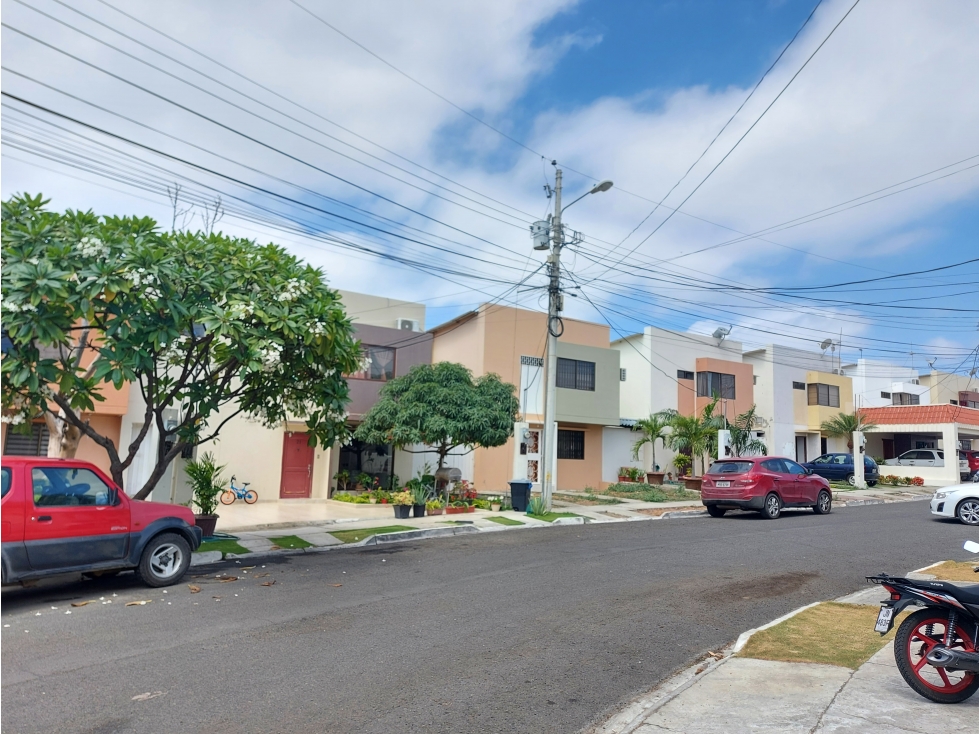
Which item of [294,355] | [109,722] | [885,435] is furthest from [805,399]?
[109,722]

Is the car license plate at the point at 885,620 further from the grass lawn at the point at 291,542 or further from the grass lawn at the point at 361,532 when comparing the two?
the grass lawn at the point at 361,532

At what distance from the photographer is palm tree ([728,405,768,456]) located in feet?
105

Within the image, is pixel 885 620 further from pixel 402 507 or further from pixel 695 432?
pixel 695 432

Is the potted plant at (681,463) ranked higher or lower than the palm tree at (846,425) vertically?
lower

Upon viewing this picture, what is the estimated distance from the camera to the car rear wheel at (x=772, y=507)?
63.3 ft

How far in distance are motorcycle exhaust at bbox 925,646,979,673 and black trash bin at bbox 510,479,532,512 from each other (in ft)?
49.5

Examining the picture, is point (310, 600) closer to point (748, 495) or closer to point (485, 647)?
point (485, 647)

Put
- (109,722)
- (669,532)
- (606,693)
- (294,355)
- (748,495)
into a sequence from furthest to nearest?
(748,495) < (669,532) < (294,355) < (606,693) < (109,722)

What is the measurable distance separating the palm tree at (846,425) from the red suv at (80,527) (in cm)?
3564

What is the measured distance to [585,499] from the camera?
82.2ft

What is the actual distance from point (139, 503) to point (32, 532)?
4.95ft

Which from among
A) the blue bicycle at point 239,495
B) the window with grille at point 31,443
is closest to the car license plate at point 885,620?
the blue bicycle at point 239,495

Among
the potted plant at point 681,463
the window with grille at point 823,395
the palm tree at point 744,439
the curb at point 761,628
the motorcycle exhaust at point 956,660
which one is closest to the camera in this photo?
the motorcycle exhaust at point 956,660

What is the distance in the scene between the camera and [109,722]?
4.99m
